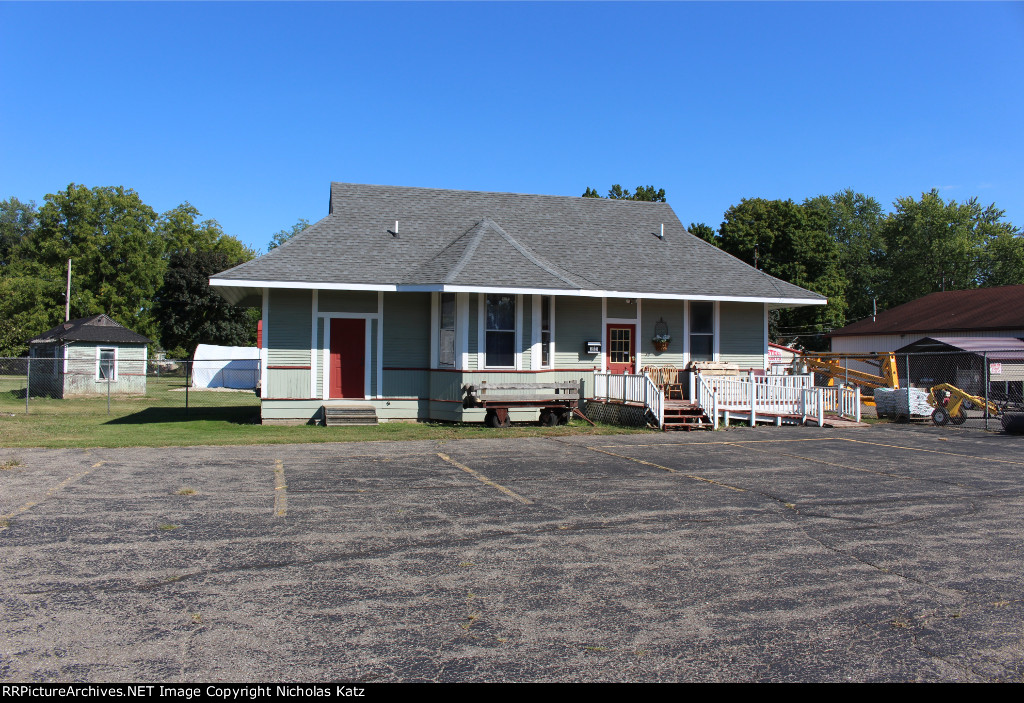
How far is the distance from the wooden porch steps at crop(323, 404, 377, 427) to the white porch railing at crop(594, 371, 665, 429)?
233 inches

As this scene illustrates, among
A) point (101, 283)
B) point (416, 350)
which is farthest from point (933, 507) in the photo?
point (101, 283)

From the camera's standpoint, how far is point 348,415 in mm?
17531

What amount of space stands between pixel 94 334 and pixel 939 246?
60413 millimetres

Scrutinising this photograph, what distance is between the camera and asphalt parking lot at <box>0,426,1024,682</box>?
430 centimetres

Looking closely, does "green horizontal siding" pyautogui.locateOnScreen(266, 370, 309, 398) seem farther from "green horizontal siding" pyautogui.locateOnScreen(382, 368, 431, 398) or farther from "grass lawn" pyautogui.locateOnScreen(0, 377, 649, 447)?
"green horizontal siding" pyautogui.locateOnScreen(382, 368, 431, 398)

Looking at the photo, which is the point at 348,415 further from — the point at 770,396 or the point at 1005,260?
the point at 1005,260

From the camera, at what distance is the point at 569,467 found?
37.5ft

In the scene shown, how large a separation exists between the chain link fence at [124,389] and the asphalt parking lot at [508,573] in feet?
37.4

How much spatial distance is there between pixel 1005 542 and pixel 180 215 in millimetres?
65174

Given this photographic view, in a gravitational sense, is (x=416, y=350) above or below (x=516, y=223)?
below

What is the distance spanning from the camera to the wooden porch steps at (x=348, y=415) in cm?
1744

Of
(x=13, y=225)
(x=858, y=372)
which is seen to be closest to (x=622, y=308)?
(x=858, y=372)
